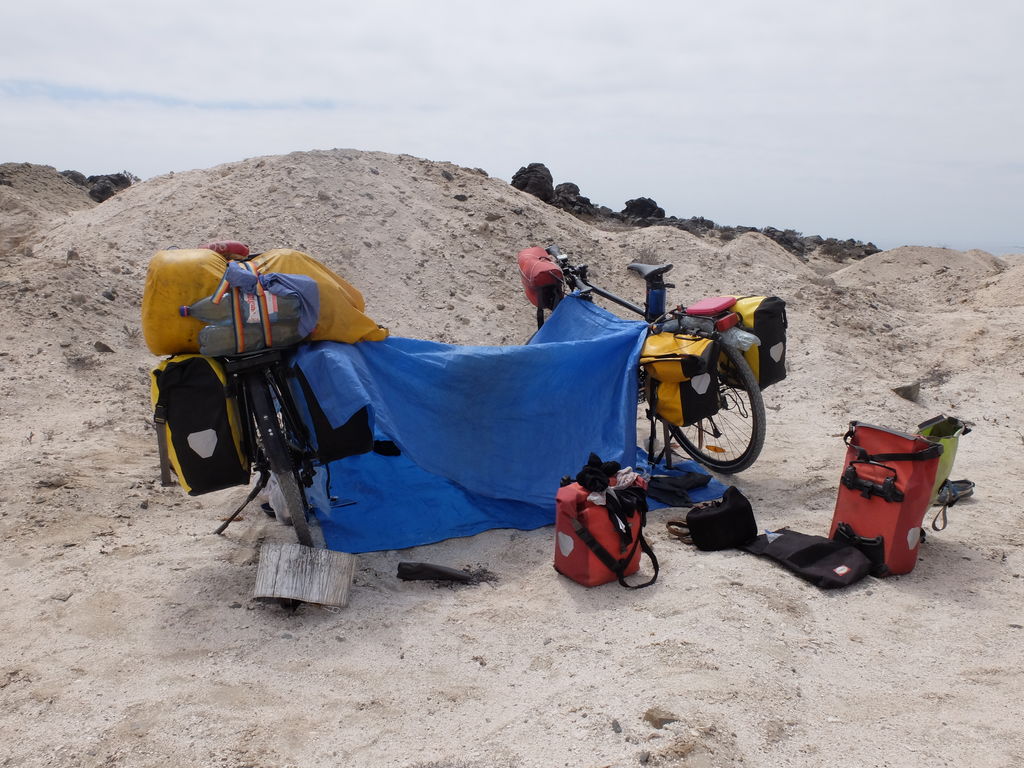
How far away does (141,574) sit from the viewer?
11.7 ft

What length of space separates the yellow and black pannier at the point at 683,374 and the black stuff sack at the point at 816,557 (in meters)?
0.99

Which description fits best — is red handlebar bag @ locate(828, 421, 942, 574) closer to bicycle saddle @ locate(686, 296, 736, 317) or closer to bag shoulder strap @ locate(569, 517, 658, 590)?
bag shoulder strap @ locate(569, 517, 658, 590)

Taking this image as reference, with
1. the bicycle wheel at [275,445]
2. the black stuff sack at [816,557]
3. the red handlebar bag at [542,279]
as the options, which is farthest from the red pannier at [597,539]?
the red handlebar bag at [542,279]

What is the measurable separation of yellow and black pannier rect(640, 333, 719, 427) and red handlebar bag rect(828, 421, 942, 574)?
104 centimetres

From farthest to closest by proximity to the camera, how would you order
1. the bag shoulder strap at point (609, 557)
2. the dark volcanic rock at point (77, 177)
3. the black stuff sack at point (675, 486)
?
1. the dark volcanic rock at point (77, 177)
2. the black stuff sack at point (675, 486)
3. the bag shoulder strap at point (609, 557)

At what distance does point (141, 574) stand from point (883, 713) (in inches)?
123

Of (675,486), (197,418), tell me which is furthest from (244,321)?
(675,486)

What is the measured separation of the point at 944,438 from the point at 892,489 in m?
0.55

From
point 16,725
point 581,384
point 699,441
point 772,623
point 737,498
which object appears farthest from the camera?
point 699,441

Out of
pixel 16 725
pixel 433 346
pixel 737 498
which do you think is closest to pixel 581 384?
pixel 433 346

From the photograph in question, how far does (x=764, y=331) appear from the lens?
479cm

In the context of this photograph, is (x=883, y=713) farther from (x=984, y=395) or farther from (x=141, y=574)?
(x=984, y=395)

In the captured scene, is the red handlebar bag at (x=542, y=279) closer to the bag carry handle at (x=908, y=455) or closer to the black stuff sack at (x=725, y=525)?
the black stuff sack at (x=725, y=525)

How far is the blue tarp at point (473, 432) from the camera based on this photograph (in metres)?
4.09
